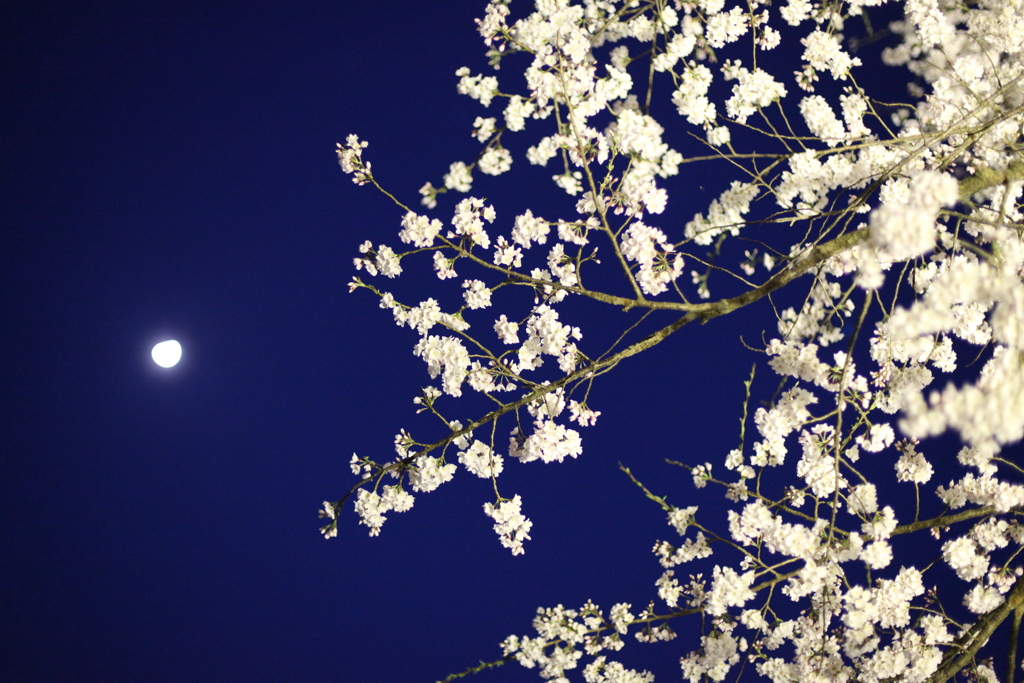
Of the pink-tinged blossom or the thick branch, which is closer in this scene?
the thick branch

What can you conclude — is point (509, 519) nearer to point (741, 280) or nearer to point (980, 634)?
point (741, 280)

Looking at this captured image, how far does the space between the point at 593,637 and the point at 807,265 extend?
2322 millimetres

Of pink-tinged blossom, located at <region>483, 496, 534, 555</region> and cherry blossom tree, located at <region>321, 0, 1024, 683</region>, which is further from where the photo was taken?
pink-tinged blossom, located at <region>483, 496, 534, 555</region>

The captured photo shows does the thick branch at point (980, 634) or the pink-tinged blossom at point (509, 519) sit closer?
the thick branch at point (980, 634)

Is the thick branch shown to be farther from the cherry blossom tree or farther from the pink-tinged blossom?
the pink-tinged blossom

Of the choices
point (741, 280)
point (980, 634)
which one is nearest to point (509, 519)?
point (741, 280)

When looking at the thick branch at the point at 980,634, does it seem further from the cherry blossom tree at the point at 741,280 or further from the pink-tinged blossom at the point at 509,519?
the pink-tinged blossom at the point at 509,519

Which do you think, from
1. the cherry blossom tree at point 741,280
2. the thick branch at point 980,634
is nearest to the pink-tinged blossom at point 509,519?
the cherry blossom tree at point 741,280

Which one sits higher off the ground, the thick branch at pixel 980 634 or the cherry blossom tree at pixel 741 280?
the cherry blossom tree at pixel 741 280

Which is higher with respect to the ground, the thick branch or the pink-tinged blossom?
the pink-tinged blossom

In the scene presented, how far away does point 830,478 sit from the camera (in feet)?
7.88

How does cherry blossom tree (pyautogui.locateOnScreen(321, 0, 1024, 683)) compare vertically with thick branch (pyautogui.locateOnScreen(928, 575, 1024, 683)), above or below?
above

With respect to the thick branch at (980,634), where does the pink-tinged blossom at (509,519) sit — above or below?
above

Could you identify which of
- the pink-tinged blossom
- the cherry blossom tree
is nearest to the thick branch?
the cherry blossom tree
